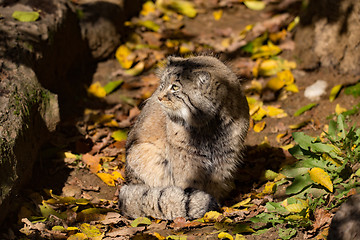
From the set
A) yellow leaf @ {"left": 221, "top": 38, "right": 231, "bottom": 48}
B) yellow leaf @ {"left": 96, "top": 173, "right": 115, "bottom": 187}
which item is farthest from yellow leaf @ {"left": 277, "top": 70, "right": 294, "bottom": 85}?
yellow leaf @ {"left": 96, "top": 173, "right": 115, "bottom": 187}


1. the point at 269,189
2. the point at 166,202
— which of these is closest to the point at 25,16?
the point at 166,202

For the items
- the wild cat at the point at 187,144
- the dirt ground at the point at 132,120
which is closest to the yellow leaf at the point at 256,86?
the dirt ground at the point at 132,120

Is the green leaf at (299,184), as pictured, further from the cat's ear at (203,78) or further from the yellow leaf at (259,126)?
the yellow leaf at (259,126)

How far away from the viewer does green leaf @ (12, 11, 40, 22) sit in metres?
6.00

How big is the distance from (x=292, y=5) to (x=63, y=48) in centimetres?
440

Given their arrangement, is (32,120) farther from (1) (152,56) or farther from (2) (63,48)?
(1) (152,56)

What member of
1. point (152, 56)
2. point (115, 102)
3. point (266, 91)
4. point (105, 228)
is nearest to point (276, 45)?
point (266, 91)

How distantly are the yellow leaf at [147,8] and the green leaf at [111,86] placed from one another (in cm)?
224

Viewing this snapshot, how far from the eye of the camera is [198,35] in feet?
28.2

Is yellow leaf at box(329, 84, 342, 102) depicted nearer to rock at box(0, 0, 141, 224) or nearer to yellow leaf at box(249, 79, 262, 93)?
yellow leaf at box(249, 79, 262, 93)

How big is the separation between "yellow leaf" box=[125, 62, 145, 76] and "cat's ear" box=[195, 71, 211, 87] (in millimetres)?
3295

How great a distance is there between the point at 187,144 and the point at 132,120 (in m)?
2.15

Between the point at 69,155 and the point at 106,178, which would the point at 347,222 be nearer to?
the point at 106,178

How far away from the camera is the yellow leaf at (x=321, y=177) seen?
4373 mm
